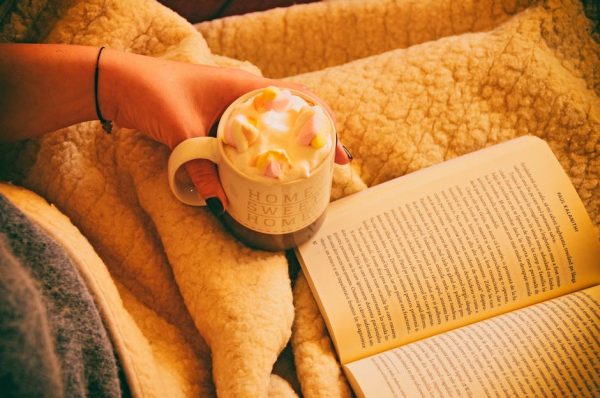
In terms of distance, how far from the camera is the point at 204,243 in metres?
0.54

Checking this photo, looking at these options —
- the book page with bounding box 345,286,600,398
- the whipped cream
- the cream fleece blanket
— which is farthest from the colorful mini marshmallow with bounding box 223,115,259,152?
the book page with bounding box 345,286,600,398

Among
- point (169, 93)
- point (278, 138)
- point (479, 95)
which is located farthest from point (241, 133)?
point (479, 95)

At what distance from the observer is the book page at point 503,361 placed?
0.51 m

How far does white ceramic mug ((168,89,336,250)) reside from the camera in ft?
1.40

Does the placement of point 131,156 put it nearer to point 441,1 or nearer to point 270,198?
point 270,198

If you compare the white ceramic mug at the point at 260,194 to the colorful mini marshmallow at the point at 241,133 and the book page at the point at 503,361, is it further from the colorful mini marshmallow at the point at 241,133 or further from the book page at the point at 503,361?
the book page at the point at 503,361

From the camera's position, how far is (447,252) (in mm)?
576

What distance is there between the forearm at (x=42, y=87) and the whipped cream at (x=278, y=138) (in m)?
0.22

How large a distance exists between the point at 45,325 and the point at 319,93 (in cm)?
45

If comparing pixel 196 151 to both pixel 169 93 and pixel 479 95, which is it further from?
pixel 479 95

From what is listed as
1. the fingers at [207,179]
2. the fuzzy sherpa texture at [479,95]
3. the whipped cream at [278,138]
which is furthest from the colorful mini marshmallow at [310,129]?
the fuzzy sherpa texture at [479,95]

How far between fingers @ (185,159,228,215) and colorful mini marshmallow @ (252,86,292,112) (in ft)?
0.26

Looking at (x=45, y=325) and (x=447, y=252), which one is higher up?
(x=45, y=325)

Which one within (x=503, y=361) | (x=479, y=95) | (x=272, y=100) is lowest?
(x=503, y=361)
